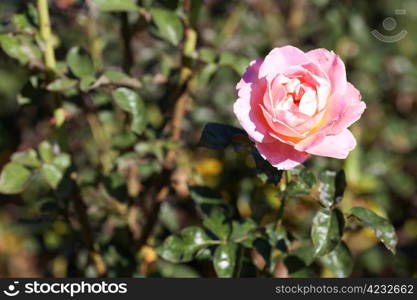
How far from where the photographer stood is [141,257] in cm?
168

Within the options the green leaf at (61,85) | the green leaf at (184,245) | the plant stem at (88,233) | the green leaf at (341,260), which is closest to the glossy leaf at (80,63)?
the green leaf at (61,85)

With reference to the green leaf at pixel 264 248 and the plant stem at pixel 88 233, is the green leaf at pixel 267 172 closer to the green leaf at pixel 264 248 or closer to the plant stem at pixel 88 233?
the green leaf at pixel 264 248

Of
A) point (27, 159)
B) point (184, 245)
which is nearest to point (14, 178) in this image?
point (27, 159)

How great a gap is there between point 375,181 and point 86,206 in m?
1.11

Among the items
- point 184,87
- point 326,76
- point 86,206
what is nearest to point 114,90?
point 184,87

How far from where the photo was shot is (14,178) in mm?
1304

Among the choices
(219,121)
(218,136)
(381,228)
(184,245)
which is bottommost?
(219,121)

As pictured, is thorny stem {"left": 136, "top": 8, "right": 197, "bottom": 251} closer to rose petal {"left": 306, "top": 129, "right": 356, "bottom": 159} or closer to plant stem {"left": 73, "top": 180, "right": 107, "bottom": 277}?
plant stem {"left": 73, "top": 180, "right": 107, "bottom": 277}

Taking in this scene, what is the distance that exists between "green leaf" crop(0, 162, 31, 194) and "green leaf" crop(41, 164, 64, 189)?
4cm

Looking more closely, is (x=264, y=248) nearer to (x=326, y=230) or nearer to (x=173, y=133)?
(x=326, y=230)

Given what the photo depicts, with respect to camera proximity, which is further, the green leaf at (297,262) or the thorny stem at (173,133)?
the thorny stem at (173,133)

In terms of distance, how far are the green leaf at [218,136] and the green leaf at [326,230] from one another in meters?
0.23

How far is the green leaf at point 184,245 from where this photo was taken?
121 cm

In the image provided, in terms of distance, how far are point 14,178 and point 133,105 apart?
0.31 meters
